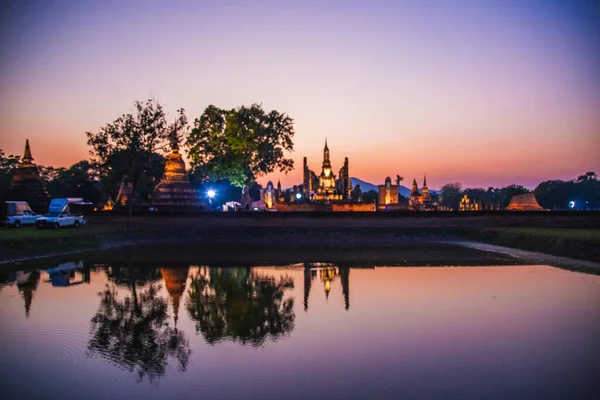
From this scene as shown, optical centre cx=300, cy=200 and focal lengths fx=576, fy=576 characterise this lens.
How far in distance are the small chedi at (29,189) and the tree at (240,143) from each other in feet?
59.4

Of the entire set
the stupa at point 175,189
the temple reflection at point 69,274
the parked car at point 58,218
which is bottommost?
the temple reflection at point 69,274

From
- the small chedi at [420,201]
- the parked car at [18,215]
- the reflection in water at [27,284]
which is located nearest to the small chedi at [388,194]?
the small chedi at [420,201]

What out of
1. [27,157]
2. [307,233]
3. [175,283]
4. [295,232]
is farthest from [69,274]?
[27,157]

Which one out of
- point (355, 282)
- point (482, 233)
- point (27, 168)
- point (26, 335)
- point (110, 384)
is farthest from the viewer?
point (27, 168)

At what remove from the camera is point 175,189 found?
58656mm

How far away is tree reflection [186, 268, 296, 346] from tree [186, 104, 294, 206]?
41.4m

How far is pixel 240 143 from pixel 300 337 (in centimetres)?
5307

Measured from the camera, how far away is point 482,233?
4469 cm

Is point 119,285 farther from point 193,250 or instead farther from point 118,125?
point 118,125

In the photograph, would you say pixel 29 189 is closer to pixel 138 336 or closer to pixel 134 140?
pixel 134 140

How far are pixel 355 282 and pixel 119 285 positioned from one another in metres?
9.49

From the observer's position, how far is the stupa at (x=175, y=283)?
62.1 feet

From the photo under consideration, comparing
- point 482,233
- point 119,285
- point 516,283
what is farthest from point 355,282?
point 482,233

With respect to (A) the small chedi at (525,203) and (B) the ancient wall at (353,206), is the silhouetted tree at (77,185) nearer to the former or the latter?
(B) the ancient wall at (353,206)
